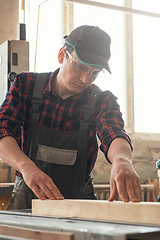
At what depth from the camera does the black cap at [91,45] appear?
1464 mm

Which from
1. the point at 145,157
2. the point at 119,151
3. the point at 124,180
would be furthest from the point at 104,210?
the point at 145,157

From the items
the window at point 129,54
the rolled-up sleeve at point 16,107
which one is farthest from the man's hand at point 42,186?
the window at point 129,54

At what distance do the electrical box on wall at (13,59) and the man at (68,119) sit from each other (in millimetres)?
996

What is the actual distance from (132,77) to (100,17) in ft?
3.15

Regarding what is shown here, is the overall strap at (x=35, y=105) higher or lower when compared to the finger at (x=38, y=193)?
higher

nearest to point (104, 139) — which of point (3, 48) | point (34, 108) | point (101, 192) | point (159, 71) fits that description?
point (34, 108)

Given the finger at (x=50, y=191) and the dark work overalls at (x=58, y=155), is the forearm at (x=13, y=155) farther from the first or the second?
the dark work overalls at (x=58, y=155)

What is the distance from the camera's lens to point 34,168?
1242 mm

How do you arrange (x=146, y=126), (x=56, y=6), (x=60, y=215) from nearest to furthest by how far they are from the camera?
1. (x=60, y=215)
2. (x=56, y=6)
3. (x=146, y=126)

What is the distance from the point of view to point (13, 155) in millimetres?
1326

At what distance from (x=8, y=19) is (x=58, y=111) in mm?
2111

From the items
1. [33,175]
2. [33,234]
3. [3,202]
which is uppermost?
[33,175]

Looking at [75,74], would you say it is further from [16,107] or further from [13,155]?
[13,155]

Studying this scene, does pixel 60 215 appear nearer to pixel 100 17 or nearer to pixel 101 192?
pixel 101 192
